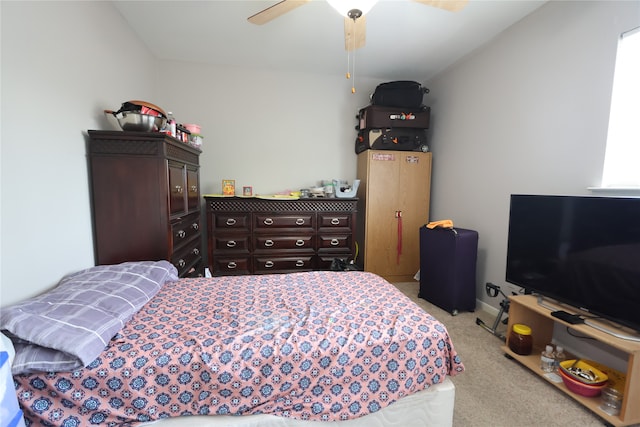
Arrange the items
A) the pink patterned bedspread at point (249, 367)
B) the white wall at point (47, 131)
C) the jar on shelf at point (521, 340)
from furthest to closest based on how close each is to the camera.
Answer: the jar on shelf at point (521, 340) < the white wall at point (47, 131) < the pink patterned bedspread at point (249, 367)

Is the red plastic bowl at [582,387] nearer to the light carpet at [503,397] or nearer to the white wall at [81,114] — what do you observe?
the light carpet at [503,397]

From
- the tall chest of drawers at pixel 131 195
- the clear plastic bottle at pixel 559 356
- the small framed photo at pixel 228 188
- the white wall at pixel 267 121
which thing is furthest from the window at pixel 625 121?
the small framed photo at pixel 228 188

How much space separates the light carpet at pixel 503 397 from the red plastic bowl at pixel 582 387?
3.1 inches

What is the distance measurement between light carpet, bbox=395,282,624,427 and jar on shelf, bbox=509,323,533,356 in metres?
0.11

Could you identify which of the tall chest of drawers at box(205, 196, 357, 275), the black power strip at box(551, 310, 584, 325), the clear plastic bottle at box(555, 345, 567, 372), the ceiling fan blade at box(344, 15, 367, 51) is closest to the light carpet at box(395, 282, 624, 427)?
the clear plastic bottle at box(555, 345, 567, 372)

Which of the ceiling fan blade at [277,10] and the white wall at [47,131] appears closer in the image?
the white wall at [47,131]

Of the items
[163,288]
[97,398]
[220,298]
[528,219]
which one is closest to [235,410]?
[97,398]

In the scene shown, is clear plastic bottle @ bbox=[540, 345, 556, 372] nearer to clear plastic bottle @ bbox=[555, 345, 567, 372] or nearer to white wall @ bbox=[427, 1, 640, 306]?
clear plastic bottle @ bbox=[555, 345, 567, 372]

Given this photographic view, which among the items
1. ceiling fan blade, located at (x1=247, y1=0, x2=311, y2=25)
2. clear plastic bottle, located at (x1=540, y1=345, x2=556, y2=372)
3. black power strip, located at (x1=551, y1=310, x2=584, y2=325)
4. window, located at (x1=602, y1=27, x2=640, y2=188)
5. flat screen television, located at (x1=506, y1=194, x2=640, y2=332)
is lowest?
clear plastic bottle, located at (x1=540, y1=345, x2=556, y2=372)

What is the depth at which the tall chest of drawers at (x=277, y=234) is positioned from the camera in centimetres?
298

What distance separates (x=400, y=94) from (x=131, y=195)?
295 cm

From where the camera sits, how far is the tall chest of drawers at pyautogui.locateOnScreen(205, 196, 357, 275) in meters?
2.98

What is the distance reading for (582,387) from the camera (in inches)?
60.3

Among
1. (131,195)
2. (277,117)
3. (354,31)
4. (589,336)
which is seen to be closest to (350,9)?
(354,31)
